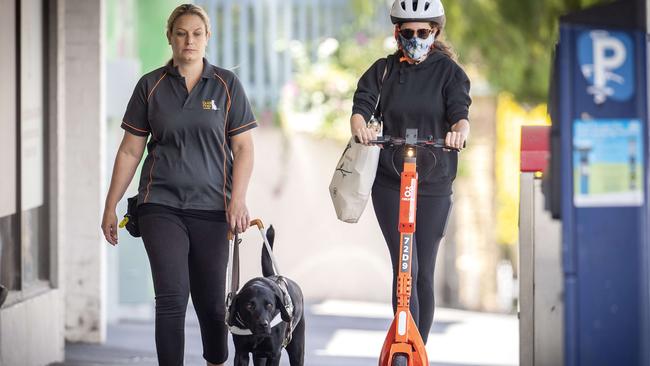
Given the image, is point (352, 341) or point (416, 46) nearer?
point (416, 46)

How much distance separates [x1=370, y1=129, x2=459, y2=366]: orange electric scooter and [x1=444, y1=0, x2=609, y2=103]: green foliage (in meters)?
10.3

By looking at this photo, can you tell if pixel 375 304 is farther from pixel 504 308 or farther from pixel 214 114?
pixel 214 114

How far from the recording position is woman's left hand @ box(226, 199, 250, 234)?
7297 mm

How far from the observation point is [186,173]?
727cm

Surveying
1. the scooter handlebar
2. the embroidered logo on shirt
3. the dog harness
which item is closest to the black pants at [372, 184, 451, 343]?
A: the scooter handlebar

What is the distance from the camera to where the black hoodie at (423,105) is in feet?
24.4

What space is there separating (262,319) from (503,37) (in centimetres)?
1131

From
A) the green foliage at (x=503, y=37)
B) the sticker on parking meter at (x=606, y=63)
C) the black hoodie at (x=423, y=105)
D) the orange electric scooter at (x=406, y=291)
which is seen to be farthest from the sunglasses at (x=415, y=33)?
the green foliage at (x=503, y=37)

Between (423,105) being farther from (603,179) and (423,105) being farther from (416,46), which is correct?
(603,179)

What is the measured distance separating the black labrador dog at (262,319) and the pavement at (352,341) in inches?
91.6

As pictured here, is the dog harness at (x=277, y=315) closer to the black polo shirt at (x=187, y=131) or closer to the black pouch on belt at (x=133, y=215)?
the black polo shirt at (x=187, y=131)

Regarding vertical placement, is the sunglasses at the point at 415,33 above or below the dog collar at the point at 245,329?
above

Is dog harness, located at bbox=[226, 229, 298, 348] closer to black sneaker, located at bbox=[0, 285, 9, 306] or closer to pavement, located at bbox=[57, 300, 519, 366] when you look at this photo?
black sneaker, located at bbox=[0, 285, 9, 306]

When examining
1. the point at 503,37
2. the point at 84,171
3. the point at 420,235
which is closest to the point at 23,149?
the point at 84,171
